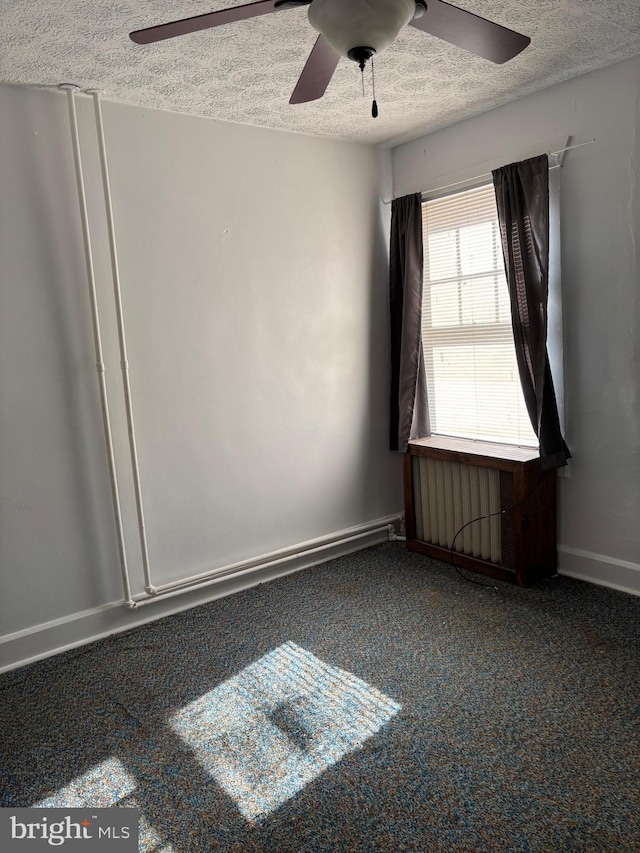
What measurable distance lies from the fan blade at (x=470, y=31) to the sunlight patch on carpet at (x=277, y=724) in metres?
2.20

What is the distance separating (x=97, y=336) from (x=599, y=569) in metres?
2.70

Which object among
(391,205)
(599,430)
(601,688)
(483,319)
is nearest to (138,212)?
(391,205)

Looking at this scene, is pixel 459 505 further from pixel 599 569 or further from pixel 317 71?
pixel 317 71

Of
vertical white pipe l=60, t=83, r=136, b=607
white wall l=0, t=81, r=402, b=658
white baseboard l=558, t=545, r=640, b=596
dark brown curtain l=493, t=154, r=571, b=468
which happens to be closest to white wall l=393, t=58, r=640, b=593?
white baseboard l=558, t=545, r=640, b=596

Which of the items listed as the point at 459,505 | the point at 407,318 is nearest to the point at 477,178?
the point at 407,318

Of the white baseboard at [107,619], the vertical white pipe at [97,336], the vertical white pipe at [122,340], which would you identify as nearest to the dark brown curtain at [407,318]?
the white baseboard at [107,619]

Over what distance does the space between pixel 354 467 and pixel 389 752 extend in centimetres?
203

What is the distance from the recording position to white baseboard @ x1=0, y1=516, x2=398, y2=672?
2721mm

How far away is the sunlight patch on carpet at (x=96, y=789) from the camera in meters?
1.87

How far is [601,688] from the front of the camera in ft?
7.46

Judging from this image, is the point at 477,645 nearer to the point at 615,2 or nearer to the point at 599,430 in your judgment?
the point at 599,430

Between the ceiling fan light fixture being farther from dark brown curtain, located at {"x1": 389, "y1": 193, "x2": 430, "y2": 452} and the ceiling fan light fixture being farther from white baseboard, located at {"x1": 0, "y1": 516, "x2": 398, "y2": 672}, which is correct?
white baseboard, located at {"x1": 0, "y1": 516, "x2": 398, "y2": 672}

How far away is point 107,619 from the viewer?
295cm

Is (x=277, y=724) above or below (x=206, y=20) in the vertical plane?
below
